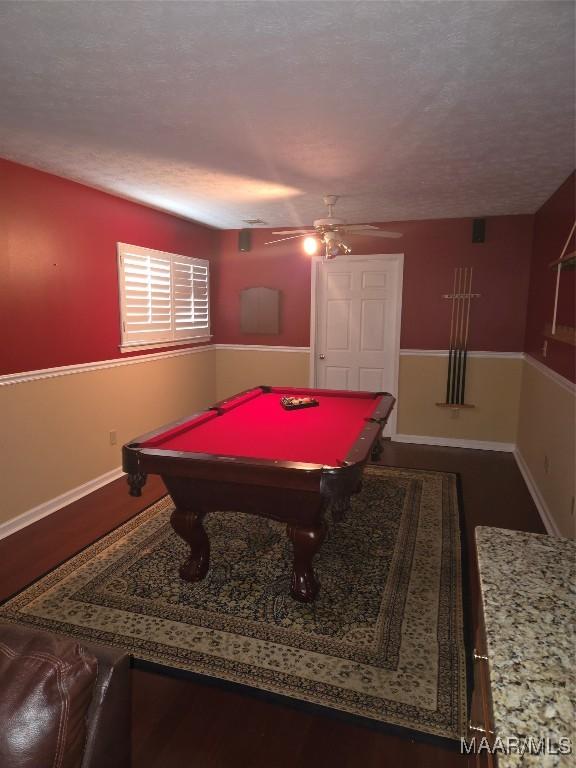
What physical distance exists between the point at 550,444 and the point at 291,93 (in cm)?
287

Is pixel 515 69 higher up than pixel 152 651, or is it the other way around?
pixel 515 69

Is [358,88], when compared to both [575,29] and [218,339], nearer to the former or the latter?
[575,29]

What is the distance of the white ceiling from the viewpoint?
160 centimetres

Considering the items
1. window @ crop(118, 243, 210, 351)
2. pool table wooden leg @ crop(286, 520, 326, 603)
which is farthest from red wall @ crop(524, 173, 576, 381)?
window @ crop(118, 243, 210, 351)

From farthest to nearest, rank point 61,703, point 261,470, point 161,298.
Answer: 1. point 161,298
2. point 261,470
3. point 61,703

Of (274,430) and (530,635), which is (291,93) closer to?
(274,430)

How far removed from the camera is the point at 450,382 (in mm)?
5250

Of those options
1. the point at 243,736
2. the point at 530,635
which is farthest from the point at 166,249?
the point at 530,635

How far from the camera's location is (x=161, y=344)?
4855mm

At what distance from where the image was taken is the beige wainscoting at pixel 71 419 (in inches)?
128

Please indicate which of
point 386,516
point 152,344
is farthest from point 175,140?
point 386,516

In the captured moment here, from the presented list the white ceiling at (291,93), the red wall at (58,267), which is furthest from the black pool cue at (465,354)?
the red wall at (58,267)

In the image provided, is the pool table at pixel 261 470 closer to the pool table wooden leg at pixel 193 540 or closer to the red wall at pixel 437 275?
the pool table wooden leg at pixel 193 540

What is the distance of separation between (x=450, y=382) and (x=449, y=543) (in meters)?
2.52
